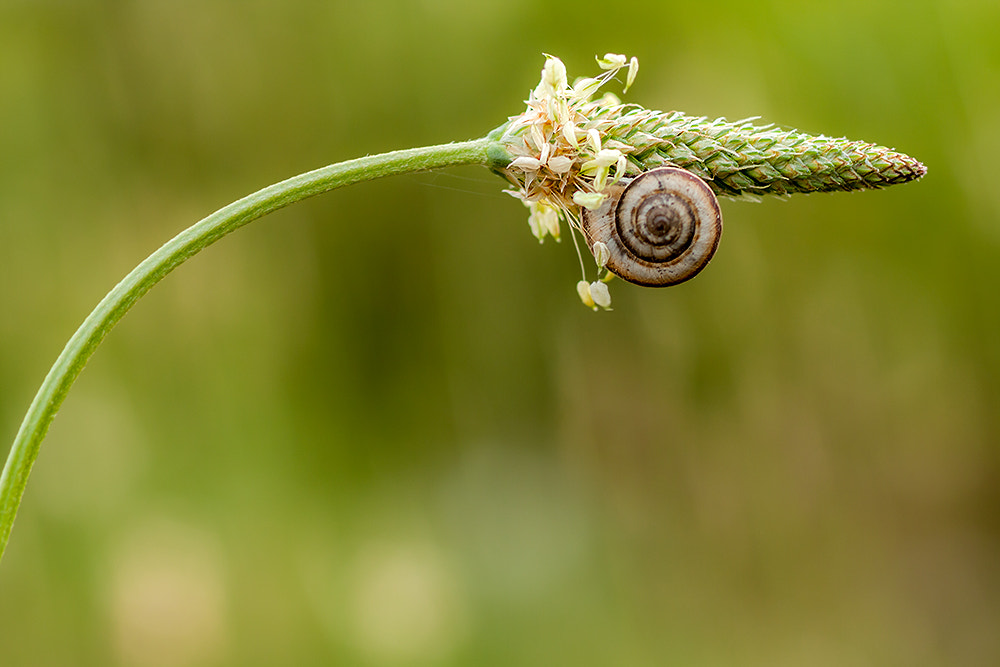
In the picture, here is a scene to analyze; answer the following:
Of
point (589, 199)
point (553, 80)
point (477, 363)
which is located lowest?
point (477, 363)

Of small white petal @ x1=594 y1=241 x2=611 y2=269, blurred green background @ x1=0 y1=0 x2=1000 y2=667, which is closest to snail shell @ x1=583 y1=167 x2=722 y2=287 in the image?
small white petal @ x1=594 y1=241 x2=611 y2=269

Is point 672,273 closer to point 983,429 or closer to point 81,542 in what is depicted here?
point 81,542

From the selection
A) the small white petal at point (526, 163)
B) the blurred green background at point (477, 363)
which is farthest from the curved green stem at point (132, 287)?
the blurred green background at point (477, 363)

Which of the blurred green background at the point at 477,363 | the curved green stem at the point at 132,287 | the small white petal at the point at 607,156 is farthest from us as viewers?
the blurred green background at the point at 477,363

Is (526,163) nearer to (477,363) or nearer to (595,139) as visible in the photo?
(595,139)

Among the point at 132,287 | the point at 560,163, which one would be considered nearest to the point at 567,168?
the point at 560,163

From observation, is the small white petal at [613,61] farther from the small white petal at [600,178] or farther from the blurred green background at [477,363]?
the blurred green background at [477,363]

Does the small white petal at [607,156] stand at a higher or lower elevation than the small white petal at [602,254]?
higher
